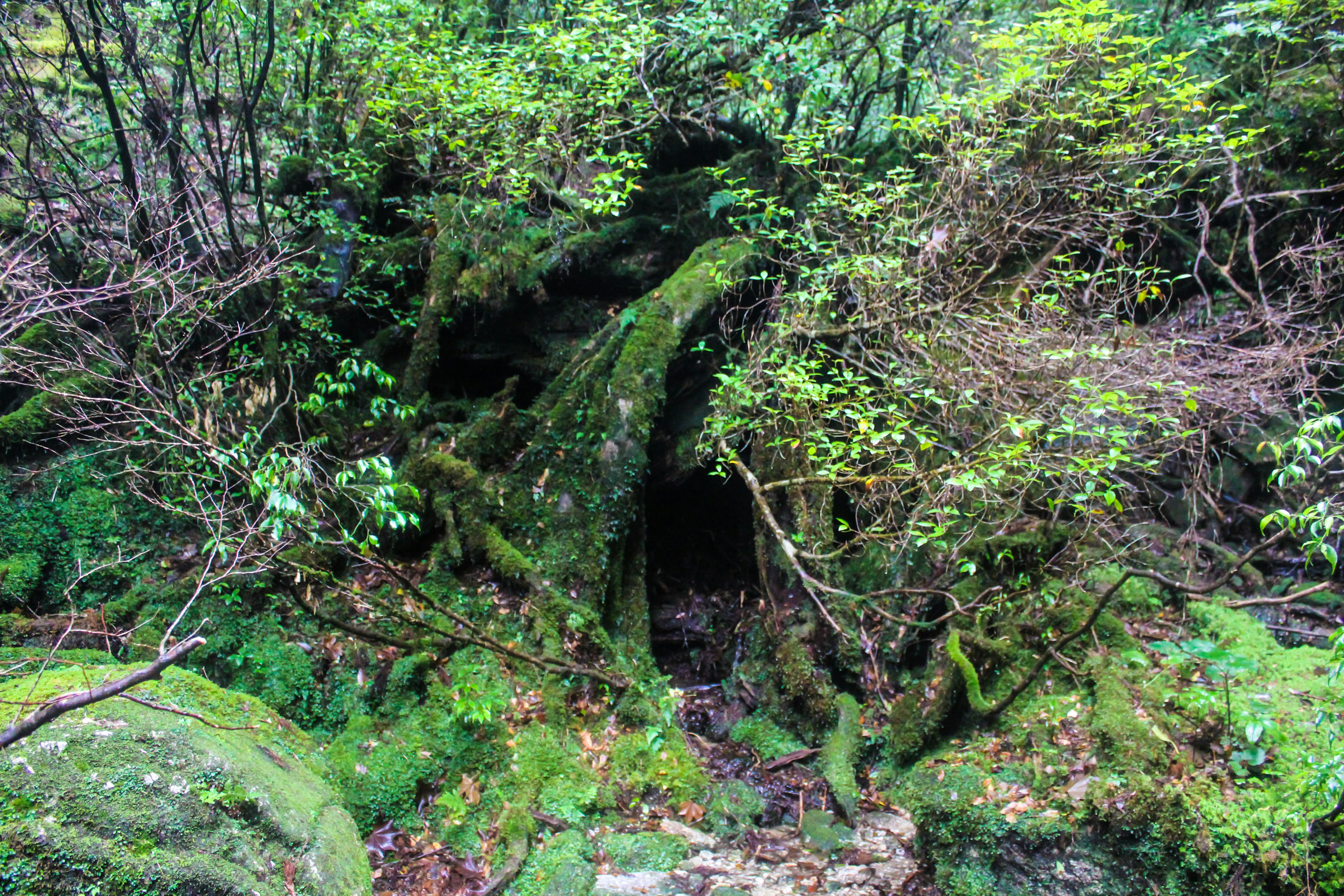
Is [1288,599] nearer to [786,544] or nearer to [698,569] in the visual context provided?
[786,544]

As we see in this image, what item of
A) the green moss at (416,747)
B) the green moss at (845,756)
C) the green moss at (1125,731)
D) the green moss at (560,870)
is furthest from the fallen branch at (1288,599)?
the green moss at (416,747)

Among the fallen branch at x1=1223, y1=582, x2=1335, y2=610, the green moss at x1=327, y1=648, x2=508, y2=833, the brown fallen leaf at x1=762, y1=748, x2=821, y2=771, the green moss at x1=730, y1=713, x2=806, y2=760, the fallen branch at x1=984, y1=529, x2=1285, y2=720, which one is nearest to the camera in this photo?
the fallen branch at x1=1223, y1=582, x2=1335, y2=610

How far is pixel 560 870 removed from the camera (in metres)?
4.50

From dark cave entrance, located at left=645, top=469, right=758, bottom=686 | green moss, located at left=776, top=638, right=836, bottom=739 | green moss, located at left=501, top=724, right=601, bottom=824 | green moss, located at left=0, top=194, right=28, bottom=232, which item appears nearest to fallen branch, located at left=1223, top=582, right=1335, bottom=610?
green moss, located at left=776, top=638, right=836, bottom=739

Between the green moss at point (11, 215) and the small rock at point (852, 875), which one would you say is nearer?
the small rock at point (852, 875)

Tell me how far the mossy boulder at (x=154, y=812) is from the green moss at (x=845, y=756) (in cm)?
355

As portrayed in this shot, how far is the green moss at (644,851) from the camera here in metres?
4.66

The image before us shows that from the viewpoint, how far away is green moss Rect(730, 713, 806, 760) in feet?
20.5

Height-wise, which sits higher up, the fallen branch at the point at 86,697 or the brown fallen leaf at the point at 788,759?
the fallen branch at the point at 86,697

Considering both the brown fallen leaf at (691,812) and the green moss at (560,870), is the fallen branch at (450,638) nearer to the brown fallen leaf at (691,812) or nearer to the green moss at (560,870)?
the brown fallen leaf at (691,812)

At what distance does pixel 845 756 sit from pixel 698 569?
3545 mm

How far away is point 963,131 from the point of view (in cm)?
697

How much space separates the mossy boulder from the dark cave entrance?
4.74 m

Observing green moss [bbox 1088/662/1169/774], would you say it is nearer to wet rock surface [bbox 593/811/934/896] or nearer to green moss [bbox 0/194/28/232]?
wet rock surface [bbox 593/811/934/896]
